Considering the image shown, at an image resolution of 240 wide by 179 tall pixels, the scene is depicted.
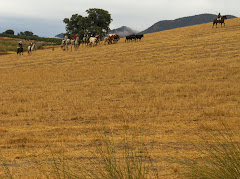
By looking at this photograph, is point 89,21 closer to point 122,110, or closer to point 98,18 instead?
point 98,18

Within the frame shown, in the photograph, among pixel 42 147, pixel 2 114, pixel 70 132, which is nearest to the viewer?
pixel 42 147

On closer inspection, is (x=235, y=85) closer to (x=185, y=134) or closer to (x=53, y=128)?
(x=185, y=134)

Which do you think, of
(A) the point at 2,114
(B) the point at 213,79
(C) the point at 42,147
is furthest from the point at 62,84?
(C) the point at 42,147

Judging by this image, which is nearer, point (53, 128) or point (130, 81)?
point (53, 128)

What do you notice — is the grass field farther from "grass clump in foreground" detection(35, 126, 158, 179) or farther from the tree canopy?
the tree canopy

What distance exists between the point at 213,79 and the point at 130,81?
5143 millimetres

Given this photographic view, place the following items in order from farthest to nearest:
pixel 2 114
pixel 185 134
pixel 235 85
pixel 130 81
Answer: pixel 130 81, pixel 235 85, pixel 2 114, pixel 185 134

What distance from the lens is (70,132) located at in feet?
33.6

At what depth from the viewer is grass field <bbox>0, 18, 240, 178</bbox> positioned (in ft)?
26.5

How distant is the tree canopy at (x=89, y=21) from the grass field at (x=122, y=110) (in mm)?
53494

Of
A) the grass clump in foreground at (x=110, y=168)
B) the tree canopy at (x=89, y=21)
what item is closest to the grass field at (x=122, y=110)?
the grass clump in foreground at (x=110, y=168)

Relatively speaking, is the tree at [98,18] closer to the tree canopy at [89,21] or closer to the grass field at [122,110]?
the tree canopy at [89,21]

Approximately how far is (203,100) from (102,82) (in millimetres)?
8770

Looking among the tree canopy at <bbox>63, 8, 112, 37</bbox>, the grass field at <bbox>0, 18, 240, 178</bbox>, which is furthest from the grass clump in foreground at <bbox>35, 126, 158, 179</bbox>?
the tree canopy at <bbox>63, 8, 112, 37</bbox>
